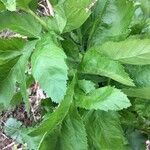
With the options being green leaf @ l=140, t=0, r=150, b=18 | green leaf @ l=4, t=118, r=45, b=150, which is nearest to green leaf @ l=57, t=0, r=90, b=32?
green leaf @ l=140, t=0, r=150, b=18

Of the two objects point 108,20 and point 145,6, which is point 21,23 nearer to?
point 108,20

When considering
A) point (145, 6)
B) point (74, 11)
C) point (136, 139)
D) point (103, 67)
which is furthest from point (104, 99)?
point (136, 139)

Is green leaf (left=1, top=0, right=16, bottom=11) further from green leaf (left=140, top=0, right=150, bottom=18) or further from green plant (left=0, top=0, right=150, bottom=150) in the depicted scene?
green leaf (left=140, top=0, right=150, bottom=18)

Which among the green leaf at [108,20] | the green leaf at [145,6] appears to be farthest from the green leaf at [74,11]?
the green leaf at [145,6]

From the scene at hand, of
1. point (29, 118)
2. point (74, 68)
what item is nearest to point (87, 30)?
point (74, 68)

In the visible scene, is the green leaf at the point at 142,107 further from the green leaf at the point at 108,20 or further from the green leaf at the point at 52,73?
the green leaf at the point at 52,73

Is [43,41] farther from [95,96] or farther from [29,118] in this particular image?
[29,118]
